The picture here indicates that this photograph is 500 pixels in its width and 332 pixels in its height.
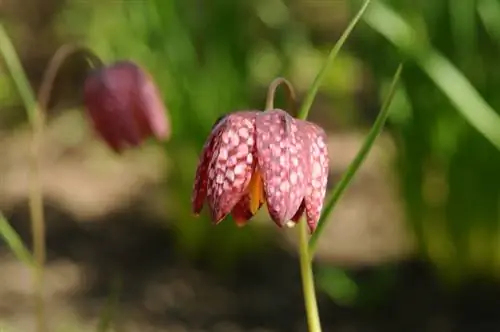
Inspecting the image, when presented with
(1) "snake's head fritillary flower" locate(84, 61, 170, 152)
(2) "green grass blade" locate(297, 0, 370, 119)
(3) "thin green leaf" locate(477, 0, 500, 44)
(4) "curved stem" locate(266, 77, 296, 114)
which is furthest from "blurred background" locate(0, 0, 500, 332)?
(2) "green grass blade" locate(297, 0, 370, 119)

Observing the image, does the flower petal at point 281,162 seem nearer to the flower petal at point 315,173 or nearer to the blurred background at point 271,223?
the flower petal at point 315,173

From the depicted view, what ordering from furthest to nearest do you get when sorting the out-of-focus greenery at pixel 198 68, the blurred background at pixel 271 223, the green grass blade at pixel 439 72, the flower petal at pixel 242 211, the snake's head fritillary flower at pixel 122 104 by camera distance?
the out-of-focus greenery at pixel 198 68 → the blurred background at pixel 271 223 → the green grass blade at pixel 439 72 → the snake's head fritillary flower at pixel 122 104 → the flower petal at pixel 242 211

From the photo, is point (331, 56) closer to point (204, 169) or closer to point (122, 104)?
point (204, 169)

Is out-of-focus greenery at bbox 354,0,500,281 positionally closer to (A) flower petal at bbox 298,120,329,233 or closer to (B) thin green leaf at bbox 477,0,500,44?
(B) thin green leaf at bbox 477,0,500,44

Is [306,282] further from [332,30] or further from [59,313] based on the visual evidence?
[332,30]

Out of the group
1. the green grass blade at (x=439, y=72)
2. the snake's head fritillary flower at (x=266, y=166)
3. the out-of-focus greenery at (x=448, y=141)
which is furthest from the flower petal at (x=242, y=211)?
the out-of-focus greenery at (x=448, y=141)

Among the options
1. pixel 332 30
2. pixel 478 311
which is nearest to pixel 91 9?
pixel 332 30
